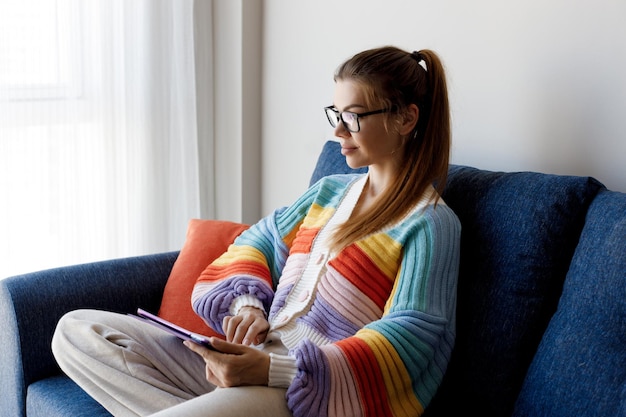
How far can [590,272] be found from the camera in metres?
1.51

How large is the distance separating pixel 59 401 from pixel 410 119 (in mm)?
1029

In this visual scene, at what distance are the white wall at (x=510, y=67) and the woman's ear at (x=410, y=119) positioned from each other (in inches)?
13.5

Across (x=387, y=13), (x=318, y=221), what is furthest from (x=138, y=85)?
(x=318, y=221)

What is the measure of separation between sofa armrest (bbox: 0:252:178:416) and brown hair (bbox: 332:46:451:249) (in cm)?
67

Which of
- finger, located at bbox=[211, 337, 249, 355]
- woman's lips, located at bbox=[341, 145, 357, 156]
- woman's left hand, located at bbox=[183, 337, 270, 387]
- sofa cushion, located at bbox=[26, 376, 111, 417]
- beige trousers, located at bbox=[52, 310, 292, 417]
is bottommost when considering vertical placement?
sofa cushion, located at bbox=[26, 376, 111, 417]

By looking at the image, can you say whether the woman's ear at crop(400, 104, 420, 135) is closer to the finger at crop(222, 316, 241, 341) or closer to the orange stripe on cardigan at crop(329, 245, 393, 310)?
the orange stripe on cardigan at crop(329, 245, 393, 310)

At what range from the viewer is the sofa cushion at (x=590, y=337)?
4.63ft

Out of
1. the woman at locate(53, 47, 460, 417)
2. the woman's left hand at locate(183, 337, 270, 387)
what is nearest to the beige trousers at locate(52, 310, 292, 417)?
the woman at locate(53, 47, 460, 417)

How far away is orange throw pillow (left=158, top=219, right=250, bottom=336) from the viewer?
209 cm

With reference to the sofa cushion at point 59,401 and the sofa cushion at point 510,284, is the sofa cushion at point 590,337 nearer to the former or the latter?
the sofa cushion at point 510,284

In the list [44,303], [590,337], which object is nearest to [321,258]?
[590,337]

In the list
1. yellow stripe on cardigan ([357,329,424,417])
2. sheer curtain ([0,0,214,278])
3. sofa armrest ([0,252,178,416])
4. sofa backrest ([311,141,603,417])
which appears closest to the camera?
yellow stripe on cardigan ([357,329,424,417])

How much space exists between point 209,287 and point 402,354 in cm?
60

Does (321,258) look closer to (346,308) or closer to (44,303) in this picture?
(346,308)
